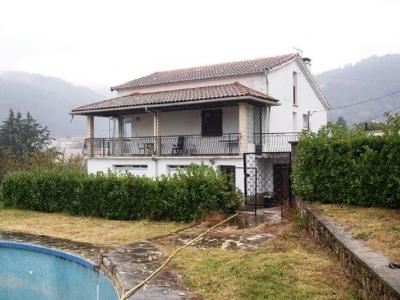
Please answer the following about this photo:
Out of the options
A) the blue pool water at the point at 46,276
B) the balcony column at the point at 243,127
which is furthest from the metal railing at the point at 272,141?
the blue pool water at the point at 46,276

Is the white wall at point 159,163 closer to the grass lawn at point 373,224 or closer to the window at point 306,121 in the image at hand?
the grass lawn at point 373,224

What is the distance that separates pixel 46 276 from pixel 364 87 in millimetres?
139566

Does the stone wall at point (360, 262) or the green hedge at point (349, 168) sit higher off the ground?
the green hedge at point (349, 168)

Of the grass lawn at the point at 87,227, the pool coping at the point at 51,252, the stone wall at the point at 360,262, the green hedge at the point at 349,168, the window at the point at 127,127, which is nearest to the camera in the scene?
the stone wall at the point at 360,262

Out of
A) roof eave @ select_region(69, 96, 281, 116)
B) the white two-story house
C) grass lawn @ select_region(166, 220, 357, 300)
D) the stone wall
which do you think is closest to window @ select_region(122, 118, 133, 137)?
the white two-story house

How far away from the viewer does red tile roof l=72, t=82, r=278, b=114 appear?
20.1m

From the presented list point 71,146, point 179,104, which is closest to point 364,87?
point 71,146

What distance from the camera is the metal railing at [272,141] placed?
21.9 meters

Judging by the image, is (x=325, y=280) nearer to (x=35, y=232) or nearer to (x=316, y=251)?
(x=316, y=251)

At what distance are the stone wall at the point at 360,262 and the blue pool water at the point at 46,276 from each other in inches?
156

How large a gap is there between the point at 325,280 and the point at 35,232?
9.66 meters

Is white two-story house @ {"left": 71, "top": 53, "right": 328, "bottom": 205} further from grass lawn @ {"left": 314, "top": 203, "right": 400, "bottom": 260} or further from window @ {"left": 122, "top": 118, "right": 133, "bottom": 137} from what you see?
grass lawn @ {"left": 314, "top": 203, "right": 400, "bottom": 260}

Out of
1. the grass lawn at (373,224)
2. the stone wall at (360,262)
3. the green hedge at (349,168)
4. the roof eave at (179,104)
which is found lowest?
the stone wall at (360,262)

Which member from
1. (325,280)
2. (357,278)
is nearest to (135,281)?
(325,280)
